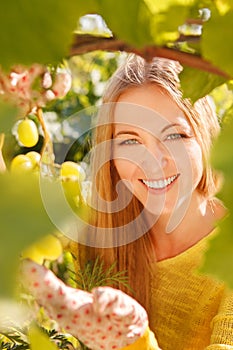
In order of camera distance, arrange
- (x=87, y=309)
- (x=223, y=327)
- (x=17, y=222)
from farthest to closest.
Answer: (x=223, y=327)
(x=87, y=309)
(x=17, y=222)

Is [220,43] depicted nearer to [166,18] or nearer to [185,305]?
[166,18]

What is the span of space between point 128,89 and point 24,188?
4.85 feet

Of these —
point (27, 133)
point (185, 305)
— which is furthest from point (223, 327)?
point (27, 133)

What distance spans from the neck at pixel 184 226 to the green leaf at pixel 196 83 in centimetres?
119

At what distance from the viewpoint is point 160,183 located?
1.60 meters

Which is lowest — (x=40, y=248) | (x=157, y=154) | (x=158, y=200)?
(x=158, y=200)

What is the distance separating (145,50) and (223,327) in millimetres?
1120

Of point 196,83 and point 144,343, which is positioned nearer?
point 196,83

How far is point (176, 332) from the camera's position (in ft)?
4.91

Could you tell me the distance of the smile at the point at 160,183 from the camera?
1.57 meters

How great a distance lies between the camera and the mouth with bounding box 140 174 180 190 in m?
1.57

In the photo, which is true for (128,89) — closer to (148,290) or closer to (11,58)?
(148,290)

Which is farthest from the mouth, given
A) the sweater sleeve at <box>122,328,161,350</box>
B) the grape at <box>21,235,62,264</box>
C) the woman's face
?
the grape at <box>21,235,62,264</box>

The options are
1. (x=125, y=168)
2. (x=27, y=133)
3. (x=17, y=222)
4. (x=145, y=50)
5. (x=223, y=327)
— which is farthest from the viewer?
(x=125, y=168)
